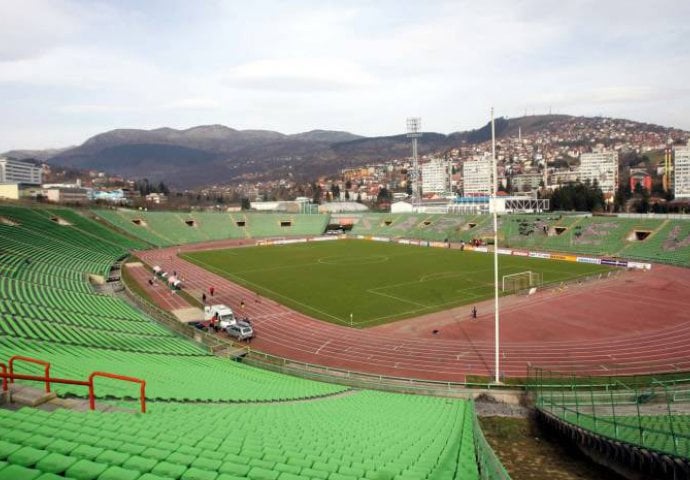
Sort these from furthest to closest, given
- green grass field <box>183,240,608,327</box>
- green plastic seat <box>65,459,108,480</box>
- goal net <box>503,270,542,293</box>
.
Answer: goal net <box>503,270,542,293</box> → green grass field <box>183,240,608,327</box> → green plastic seat <box>65,459,108,480</box>

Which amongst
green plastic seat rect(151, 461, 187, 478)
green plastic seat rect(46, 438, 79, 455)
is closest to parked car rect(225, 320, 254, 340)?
green plastic seat rect(46, 438, 79, 455)

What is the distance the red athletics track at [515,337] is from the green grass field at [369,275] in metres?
2.41

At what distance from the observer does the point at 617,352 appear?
23859 mm

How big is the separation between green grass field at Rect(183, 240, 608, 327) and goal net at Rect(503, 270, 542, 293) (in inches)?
38.7

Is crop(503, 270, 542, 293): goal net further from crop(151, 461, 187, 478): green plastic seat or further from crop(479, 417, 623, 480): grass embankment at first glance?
crop(151, 461, 187, 478): green plastic seat

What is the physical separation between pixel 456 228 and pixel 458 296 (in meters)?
42.6

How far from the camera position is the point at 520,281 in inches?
1647

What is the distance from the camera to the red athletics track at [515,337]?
2259 cm

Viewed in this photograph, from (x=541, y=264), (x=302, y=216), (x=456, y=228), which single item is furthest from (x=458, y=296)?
(x=302, y=216)

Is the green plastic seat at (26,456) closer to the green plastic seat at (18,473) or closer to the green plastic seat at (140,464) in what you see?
the green plastic seat at (18,473)

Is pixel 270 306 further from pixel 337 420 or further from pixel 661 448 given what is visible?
pixel 661 448

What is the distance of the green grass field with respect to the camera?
34.3 meters

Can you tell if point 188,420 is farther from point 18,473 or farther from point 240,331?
point 240,331

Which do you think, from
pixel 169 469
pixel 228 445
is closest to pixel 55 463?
pixel 169 469
